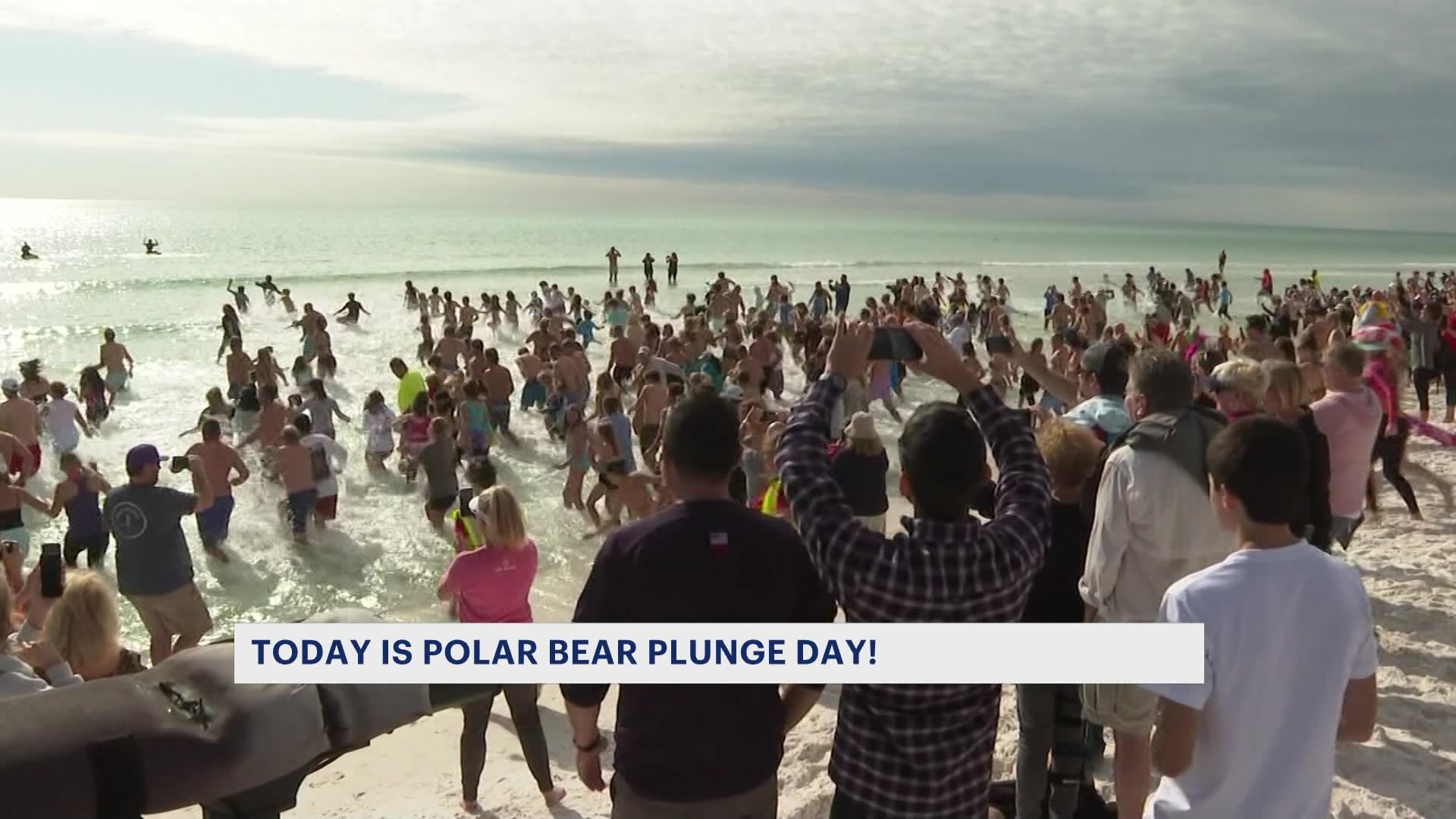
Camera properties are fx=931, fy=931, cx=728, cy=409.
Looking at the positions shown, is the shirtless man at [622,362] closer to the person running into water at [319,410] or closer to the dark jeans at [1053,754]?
the person running into water at [319,410]

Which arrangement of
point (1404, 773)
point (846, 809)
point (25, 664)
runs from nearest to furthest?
point (846, 809) < point (25, 664) < point (1404, 773)

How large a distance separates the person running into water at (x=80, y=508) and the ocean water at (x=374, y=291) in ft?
2.23

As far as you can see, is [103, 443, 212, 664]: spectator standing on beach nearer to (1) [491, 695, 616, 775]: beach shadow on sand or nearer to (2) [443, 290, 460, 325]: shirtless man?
(1) [491, 695, 616, 775]: beach shadow on sand

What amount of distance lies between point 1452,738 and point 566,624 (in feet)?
14.3

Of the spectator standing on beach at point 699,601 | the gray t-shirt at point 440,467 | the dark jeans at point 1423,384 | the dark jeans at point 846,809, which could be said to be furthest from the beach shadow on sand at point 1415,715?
the dark jeans at point 1423,384

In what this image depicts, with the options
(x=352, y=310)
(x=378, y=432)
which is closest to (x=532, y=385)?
(x=378, y=432)

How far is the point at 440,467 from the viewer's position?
27.5 ft

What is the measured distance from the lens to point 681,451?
2201 mm

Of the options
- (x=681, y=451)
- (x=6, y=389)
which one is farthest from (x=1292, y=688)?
(x=6, y=389)

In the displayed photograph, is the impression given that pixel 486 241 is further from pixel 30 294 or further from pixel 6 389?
pixel 6 389

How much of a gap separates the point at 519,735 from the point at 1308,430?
12.3 ft

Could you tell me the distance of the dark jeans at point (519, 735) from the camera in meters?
4.07

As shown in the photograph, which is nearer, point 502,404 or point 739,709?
point 739,709

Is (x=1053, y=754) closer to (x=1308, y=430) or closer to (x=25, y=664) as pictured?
(x=1308, y=430)
